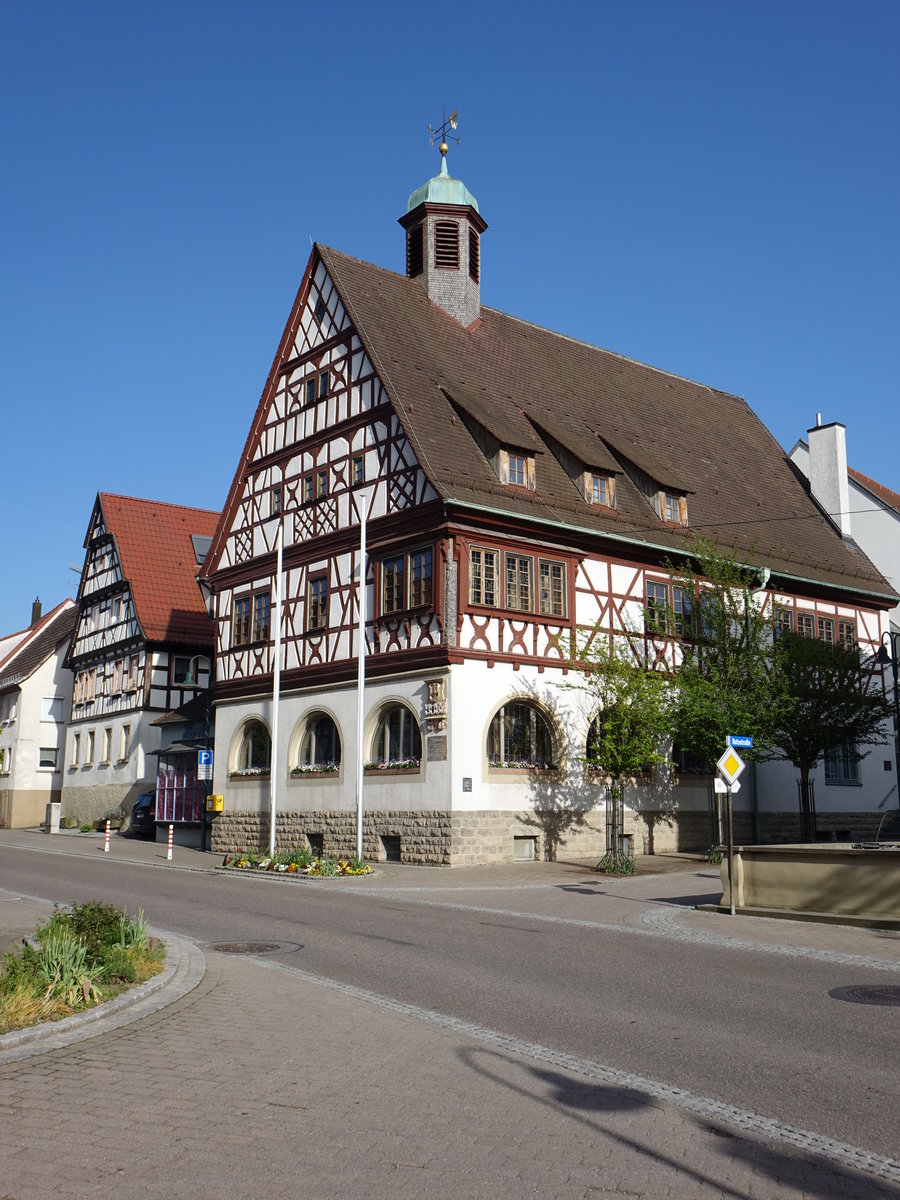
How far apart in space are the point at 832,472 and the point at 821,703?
1292 cm

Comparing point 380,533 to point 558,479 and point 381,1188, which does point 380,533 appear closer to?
point 558,479

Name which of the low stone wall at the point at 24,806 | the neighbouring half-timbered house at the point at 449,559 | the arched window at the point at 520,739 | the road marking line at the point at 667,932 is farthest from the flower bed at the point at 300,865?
the low stone wall at the point at 24,806

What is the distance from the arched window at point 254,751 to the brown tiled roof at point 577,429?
401 inches

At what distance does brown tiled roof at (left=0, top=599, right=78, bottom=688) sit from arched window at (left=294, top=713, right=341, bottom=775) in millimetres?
29411

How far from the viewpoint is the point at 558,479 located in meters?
31.1

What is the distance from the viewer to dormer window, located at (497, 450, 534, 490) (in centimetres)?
2934

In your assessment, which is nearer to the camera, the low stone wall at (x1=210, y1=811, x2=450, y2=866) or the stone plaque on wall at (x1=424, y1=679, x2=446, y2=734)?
the stone plaque on wall at (x1=424, y1=679, x2=446, y2=734)

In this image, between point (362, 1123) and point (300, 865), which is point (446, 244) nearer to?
point (300, 865)

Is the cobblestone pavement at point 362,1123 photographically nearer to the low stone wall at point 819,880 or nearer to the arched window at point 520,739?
the low stone wall at point 819,880

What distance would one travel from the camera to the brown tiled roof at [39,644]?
58.7m

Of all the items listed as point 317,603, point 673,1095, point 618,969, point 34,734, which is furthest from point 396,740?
point 34,734

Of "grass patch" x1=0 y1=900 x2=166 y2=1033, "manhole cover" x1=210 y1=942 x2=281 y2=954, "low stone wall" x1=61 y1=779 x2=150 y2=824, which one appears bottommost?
"manhole cover" x1=210 y1=942 x2=281 y2=954

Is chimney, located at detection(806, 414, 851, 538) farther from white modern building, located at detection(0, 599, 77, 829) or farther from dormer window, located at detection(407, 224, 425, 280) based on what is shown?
white modern building, located at detection(0, 599, 77, 829)

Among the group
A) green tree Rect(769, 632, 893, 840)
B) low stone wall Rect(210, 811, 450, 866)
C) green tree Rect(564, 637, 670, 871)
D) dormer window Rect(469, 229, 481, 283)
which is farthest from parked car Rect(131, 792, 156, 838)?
green tree Rect(769, 632, 893, 840)
